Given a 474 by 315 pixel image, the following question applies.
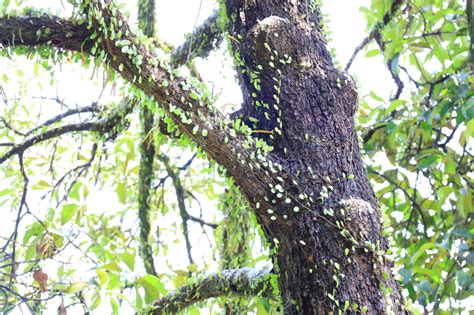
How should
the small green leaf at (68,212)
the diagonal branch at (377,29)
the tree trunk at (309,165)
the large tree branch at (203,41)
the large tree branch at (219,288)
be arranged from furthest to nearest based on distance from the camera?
the diagonal branch at (377,29) < the large tree branch at (203,41) < the small green leaf at (68,212) < the large tree branch at (219,288) < the tree trunk at (309,165)

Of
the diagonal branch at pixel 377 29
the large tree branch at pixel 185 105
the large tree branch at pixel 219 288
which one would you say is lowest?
the large tree branch at pixel 219 288

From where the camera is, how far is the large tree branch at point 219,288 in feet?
4.96

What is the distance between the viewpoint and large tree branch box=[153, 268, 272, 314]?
4.96 ft

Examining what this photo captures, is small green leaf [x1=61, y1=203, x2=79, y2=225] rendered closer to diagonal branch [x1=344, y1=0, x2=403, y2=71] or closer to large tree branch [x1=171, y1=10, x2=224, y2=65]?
large tree branch [x1=171, y1=10, x2=224, y2=65]

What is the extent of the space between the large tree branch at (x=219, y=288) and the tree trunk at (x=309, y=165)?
0.14 meters

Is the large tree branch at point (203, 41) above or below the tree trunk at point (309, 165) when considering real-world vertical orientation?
above

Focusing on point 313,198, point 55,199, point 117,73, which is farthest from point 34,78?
point 313,198

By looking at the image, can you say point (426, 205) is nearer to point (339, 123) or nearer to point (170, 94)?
point (339, 123)

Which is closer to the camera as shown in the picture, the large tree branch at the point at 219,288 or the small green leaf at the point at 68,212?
the large tree branch at the point at 219,288

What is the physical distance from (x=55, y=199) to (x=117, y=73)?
5.50ft

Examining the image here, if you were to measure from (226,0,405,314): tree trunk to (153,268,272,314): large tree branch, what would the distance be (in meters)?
0.14

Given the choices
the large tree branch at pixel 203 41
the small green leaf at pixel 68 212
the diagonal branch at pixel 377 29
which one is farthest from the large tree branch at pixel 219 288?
the diagonal branch at pixel 377 29

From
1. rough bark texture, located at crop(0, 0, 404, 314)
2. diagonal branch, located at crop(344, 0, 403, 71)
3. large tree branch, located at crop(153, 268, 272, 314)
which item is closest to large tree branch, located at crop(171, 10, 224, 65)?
diagonal branch, located at crop(344, 0, 403, 71)

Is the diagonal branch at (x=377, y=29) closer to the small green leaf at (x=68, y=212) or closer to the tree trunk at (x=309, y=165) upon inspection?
the tree trunk at (x=309, y=165)
